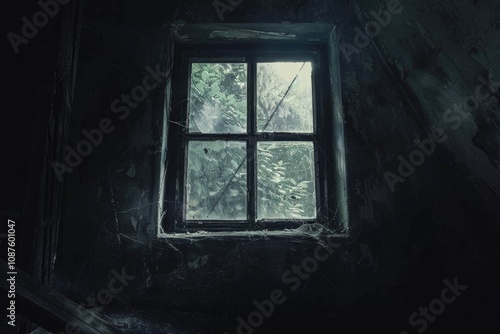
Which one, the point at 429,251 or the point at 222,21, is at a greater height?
the point at 222,21

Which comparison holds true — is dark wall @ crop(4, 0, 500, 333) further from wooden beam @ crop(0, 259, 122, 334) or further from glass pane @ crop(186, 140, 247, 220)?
wooden beam @ crop(0, 259, 122, 334)

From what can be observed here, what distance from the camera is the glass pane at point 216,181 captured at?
5.51ft

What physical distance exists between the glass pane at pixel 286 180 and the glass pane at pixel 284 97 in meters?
0.10

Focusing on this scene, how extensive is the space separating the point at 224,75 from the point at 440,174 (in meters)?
1.09

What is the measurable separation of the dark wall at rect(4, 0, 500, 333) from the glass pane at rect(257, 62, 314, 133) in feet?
0.82

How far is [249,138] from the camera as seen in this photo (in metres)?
1.75

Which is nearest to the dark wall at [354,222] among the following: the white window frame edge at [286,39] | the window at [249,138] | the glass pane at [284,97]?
the white window frame edge at [286,39]

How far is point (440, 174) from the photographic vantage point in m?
1.56

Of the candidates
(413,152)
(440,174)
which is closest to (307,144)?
(413,152)

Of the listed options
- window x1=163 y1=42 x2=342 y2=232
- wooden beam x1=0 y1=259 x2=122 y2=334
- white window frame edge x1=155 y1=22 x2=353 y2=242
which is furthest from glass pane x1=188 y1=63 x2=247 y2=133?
wooden beam x1=0 y1=259 x2=122 y2=334

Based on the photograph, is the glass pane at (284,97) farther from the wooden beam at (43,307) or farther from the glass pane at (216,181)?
the wooden beam at (43,307)

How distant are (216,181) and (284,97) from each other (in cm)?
54

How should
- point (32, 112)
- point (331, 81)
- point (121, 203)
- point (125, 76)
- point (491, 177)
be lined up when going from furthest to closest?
point (331, 81) < point (125, 76) < point (121, 203) < point (491, 177) < point (32, 112)

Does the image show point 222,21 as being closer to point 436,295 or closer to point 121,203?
point 121,203
